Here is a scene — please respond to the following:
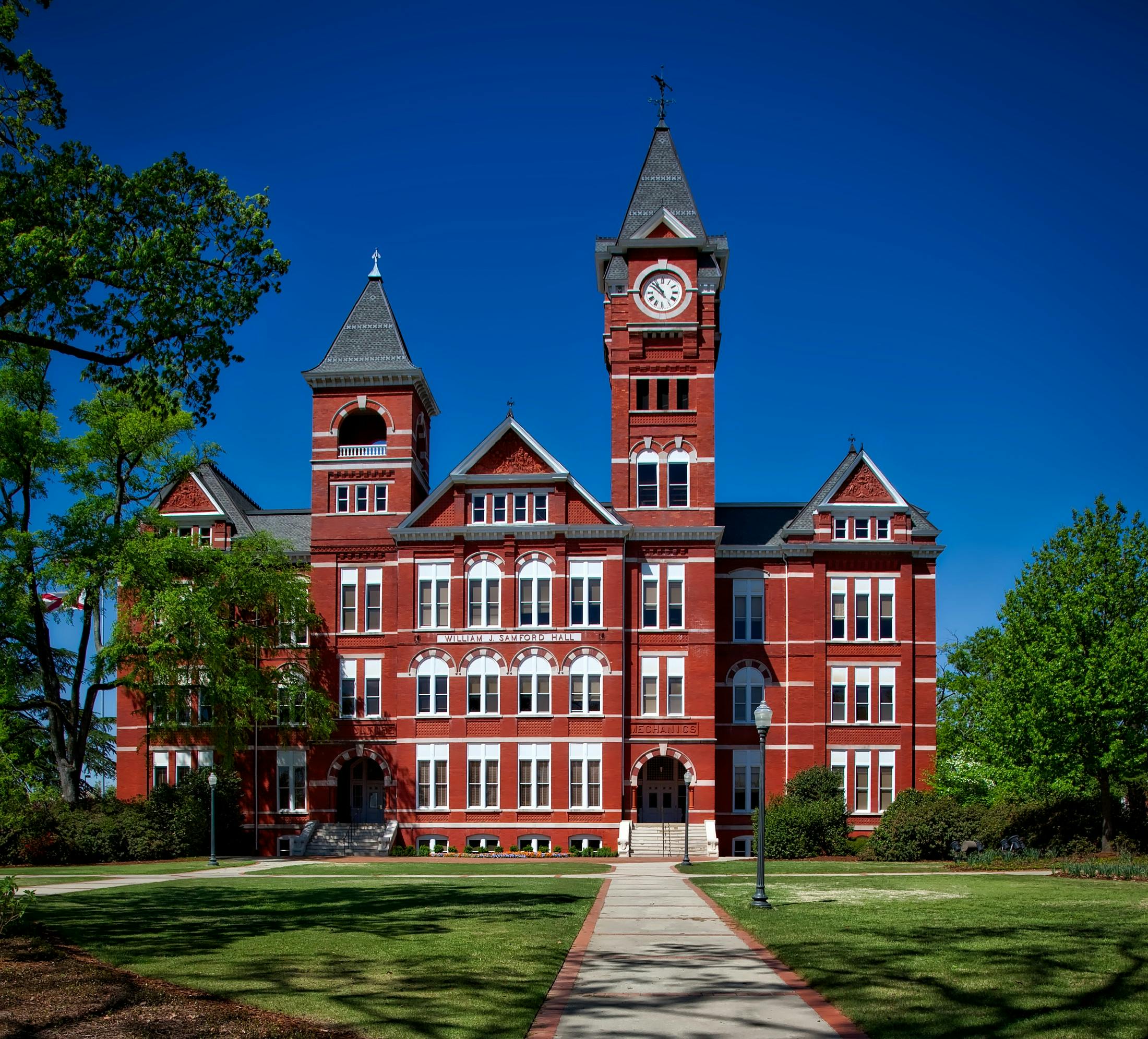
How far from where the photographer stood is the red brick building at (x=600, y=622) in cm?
5009

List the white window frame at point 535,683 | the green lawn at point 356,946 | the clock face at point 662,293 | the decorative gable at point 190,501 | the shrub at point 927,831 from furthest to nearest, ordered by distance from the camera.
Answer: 1. the decorative gable at point 190,501
2. the clock face at point 662,293
3. the white window frame at point 535,683
4. the shrub at point 927,831
5. the green lawn at point 356,946

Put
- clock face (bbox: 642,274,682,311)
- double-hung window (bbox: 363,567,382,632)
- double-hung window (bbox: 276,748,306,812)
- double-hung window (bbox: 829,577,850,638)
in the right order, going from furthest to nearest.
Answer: clock face (bbox: 642,274,682,311) → double-hung window (bbox: 363,567,382,632) → double-hung window (bbox: 829,577,850,638) → double-hung window (bbox: 276,748,306,812)

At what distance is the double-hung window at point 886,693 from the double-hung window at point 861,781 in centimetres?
177

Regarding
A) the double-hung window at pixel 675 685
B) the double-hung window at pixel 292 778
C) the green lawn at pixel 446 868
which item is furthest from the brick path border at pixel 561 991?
the double-hung window at pixel 292 778

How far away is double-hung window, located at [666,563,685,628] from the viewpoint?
50812 millimetres

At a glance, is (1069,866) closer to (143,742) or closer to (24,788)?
(24,788)

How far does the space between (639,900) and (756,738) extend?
27.7 metres

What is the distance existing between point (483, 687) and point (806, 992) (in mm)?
37990

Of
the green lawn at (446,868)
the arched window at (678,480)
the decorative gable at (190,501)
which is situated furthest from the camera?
the decorative gable at (190,501)

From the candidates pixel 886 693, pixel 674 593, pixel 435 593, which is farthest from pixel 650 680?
pixel 886 693

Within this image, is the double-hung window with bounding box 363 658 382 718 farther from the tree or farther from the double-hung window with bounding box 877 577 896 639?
the tree

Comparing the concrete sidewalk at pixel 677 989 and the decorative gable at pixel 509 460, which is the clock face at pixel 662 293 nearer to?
the decorative gable at pixel 509 460

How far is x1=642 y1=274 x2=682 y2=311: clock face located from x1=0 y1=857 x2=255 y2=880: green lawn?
2860cm

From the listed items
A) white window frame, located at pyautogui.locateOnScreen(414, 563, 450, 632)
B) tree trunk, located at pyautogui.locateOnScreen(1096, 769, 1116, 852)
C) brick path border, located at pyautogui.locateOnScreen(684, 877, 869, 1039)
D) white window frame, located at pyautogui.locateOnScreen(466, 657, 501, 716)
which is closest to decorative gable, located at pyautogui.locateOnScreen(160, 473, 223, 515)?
white window frame, located at pyautogui.locateOnScreen(414, 563, 450, 632)
